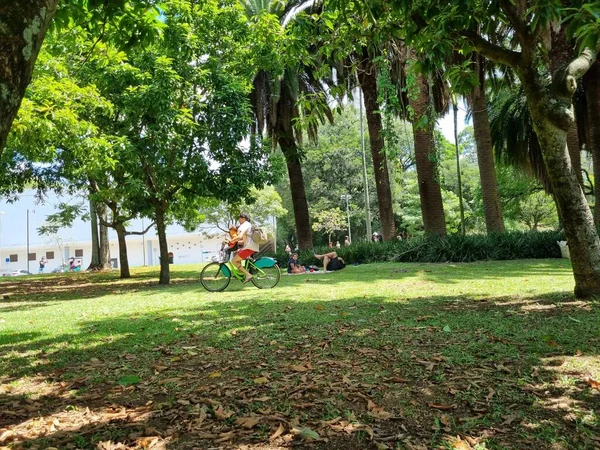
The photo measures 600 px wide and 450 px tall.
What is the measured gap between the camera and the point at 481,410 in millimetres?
3002

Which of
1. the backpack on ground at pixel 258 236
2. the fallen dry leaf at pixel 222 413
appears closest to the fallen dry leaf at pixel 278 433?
the fallen dry leaf at pixel 222 413

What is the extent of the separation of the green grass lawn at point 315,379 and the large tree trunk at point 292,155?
15032 millimetres

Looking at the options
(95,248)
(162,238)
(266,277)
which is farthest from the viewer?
(95,248)

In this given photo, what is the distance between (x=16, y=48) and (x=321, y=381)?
2860 mm

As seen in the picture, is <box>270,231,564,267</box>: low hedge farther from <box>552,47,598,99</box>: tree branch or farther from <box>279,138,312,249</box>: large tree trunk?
<box>552,47,598,99</box>: tree branch

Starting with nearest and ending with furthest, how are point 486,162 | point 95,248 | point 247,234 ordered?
point 247,234 → point 486,162 → point 95,248

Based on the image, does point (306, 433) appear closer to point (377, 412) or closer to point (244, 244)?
point (377, 412)

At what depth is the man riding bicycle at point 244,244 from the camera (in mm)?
10430

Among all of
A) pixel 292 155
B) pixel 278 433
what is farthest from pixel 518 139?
pixel 278 433

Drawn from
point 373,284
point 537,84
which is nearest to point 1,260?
point 373,284

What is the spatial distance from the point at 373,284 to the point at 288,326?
16.7ft

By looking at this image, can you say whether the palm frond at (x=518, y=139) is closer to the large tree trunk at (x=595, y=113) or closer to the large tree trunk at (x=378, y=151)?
the large tree trunk at (x=595, y=113)

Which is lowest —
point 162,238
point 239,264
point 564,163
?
point 239,264

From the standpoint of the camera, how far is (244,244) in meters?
10.6
